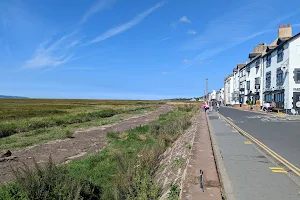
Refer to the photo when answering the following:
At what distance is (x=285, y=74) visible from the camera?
33.0m

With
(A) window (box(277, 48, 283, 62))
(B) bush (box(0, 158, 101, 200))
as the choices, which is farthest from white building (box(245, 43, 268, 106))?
(B) bush (box(0, 158, 101, 200))

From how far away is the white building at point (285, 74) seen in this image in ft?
103

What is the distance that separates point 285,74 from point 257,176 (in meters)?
30.9

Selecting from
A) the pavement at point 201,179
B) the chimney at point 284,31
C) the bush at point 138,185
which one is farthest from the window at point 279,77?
the bush at point 138,185

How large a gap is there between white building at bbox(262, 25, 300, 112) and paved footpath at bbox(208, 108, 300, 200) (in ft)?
83.3

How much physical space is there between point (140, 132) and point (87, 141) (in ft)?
14.4

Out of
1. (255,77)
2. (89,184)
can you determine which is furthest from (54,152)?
(255,77)

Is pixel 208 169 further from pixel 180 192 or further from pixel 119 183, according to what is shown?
pixel 119 183

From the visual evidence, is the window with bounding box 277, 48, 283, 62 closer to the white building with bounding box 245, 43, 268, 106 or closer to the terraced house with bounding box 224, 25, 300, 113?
the terraced house with bounding box 224, 25, 300, 113

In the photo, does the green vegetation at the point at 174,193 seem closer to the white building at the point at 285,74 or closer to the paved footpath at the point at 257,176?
the paved footpath at the point at 257,176

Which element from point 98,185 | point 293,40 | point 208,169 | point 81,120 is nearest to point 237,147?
point 208,169

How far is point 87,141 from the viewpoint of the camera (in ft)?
64.8

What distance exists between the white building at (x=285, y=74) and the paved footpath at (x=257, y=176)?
1000 inches

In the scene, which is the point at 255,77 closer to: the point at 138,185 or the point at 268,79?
the point at 268,79
